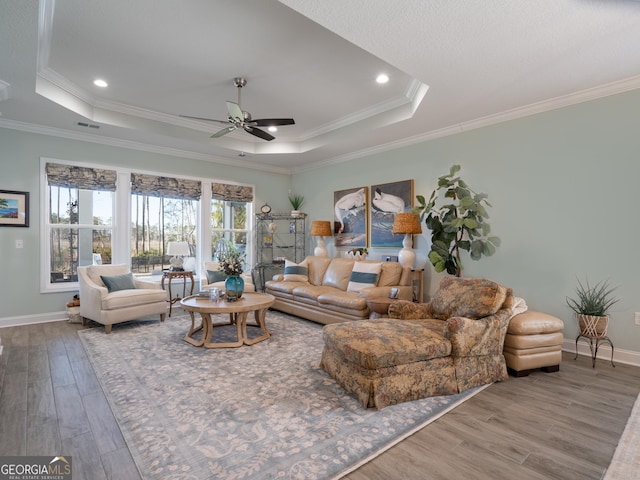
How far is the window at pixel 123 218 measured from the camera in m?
4.97

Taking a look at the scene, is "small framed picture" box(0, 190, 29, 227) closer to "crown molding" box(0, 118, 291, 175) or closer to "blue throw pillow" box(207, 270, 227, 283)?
"crown molding" box(0, 118, 291, 175)

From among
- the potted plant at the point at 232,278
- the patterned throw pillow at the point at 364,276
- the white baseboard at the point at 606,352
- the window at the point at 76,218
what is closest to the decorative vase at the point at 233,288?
the potted plant at the point at 232,278

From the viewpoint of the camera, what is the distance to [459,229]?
4148 mm

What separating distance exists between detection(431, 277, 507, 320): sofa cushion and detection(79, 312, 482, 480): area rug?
0.70m

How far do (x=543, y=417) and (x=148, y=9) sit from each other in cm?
437

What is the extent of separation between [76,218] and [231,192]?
2.64m

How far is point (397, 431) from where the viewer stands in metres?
2.10

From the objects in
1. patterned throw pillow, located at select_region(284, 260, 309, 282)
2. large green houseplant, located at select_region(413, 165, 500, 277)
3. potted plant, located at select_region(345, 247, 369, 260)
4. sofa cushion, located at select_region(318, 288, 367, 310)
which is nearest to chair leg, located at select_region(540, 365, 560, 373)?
large green houseplant, located at select_region(413, 165, 500, 277)

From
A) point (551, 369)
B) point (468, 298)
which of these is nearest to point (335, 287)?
point (468, 298)

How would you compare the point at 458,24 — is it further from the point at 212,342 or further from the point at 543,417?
the point at 212,342

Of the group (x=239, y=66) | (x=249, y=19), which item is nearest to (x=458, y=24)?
(x=249, y=19)

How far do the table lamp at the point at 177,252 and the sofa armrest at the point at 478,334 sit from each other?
4.49m

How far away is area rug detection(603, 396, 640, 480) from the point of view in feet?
5.65

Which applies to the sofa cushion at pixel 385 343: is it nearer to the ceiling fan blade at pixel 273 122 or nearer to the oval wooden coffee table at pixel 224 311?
the oval wooden coffee table at pixel 224 311
